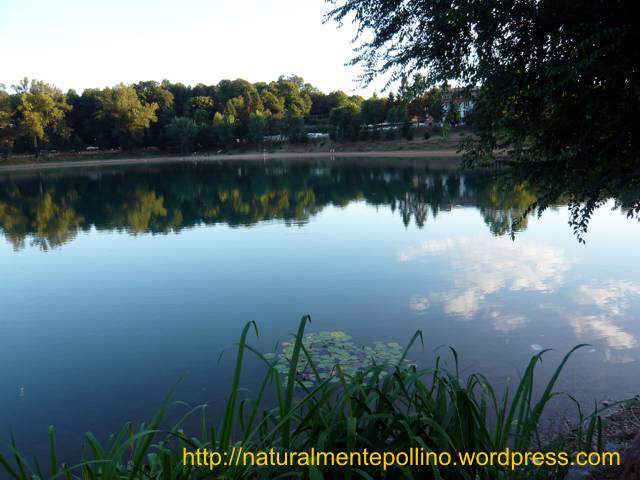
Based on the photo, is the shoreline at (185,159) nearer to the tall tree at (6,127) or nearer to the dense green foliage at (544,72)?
the tall tree at (6,127)

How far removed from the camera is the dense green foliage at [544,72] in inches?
168

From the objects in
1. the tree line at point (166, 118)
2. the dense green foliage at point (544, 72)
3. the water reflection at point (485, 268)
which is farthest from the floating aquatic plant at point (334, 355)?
the tree line at point (166, 118)

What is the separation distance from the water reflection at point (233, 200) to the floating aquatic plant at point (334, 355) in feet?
27.8

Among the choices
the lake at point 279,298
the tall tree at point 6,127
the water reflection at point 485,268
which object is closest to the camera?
the lake at point 279,298

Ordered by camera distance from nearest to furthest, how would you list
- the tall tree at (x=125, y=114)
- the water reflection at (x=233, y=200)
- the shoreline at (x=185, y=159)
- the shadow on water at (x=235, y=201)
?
the shadow on water at (x=235, y=201)
the water reflection at (x=233, y=200)
the shoreline at (x=185, y=159)
the tall tree at (x=125, y=114)

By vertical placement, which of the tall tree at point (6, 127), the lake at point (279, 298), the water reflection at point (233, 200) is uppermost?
the tall tree at point (6, 127)

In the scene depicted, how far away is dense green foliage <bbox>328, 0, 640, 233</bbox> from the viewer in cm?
427

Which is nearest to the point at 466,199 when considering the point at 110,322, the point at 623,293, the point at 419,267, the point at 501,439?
the point at 419,267

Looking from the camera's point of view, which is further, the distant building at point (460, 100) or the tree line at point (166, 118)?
the tree line at point (166, 118)

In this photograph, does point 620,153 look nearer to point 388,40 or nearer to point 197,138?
point 388,40

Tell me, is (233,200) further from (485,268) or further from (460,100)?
(460,100)

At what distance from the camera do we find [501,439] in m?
3.01

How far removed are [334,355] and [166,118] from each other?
84019 millimetres

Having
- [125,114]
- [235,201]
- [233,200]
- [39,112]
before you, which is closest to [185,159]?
[125,114]
